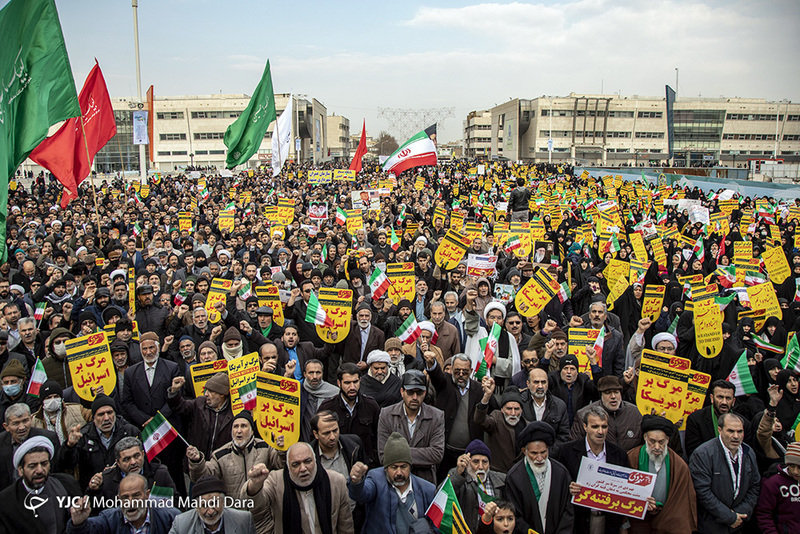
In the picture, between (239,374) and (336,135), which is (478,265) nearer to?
(239,374)

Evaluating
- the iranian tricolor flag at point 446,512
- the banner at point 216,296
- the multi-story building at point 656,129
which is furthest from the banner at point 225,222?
the multi-story building at point 656,129

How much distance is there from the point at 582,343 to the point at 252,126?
12451 millimetres

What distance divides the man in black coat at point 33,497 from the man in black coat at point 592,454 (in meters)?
3.60

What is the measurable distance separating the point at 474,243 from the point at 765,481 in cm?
690

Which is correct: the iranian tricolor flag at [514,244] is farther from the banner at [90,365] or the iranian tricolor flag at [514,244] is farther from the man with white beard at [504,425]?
the banner at [90,365]

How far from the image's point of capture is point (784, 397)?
5109 millimetres

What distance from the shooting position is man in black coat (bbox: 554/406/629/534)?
402cm

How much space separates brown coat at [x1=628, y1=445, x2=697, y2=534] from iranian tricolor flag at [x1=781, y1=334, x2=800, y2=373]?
2222mm

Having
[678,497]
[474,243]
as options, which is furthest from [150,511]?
[474,243]

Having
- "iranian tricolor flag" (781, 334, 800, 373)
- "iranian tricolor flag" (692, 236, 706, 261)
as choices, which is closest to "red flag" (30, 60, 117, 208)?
"iranian tricolor flag" (781, 334, 800, 373)

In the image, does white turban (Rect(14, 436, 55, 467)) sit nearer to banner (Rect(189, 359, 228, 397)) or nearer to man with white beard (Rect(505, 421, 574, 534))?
banner (Rect(189, 359, 228, 397))

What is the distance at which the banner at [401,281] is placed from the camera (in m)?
7.88

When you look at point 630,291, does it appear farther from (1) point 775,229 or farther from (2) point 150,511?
(2) point 150,511

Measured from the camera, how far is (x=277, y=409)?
4.49 meters
